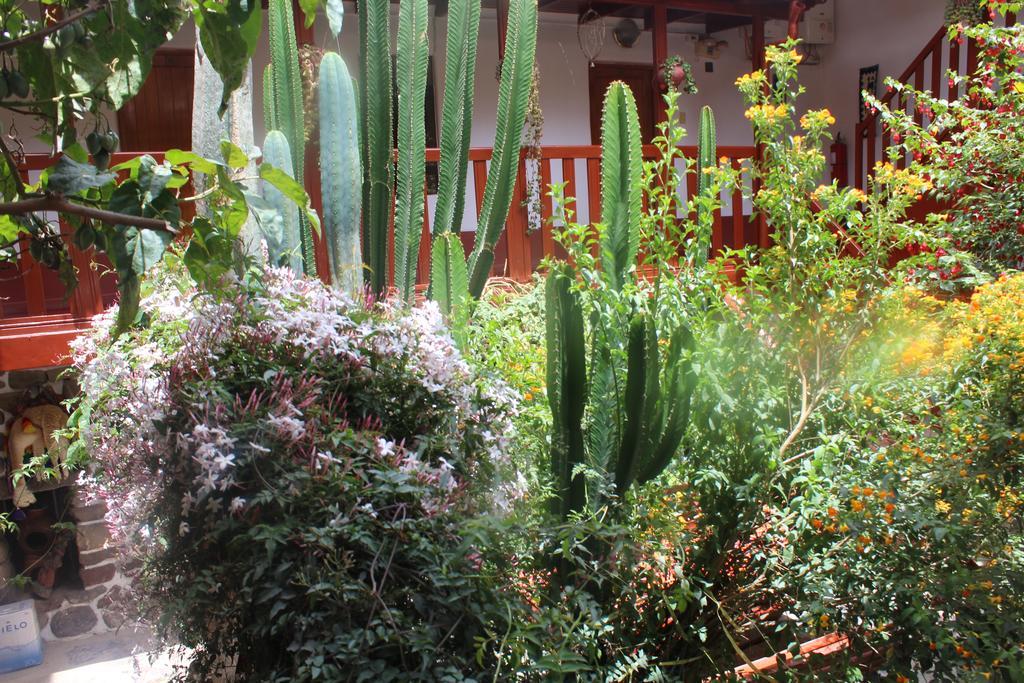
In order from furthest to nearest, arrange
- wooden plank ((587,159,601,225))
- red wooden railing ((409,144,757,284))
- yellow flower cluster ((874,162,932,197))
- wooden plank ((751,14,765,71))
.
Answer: wooden plank ((751,14,765,71)), wooden plank ((587,159,601,225)), red wooden railing ((409,144,757,284)), yellow flower cluster ((874,162,932,197))

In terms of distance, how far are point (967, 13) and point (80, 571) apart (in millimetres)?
8199

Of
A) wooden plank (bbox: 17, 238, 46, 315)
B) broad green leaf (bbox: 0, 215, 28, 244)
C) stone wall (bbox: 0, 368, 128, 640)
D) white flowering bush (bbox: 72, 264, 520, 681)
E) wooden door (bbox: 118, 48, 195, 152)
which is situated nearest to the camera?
white flowering bush (bbox: 72, 264, 520, 681)

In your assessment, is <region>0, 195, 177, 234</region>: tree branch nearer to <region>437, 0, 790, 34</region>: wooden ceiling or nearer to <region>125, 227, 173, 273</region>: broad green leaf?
<region>125, 227, 173, 273</region>: broad green leaf

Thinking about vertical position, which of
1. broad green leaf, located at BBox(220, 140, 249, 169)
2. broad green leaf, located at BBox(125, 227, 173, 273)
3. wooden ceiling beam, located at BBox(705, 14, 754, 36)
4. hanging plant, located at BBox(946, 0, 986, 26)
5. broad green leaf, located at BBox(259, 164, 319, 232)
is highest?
wooden ceiling beam, located at BBox(705, 14, 754, 36)

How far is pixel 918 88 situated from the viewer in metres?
8.00

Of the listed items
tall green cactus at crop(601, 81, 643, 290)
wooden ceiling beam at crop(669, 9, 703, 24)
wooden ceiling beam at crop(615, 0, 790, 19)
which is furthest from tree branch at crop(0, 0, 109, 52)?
wooden ceiling beam at crop(669, 9, 703, 24)

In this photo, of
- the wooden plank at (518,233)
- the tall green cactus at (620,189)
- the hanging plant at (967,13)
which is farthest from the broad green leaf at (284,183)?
the hanging plant at (967,13)

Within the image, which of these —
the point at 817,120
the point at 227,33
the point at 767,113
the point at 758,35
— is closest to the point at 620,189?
the point at 767,113

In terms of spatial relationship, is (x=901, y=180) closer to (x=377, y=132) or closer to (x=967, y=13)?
(x=377, y=132)

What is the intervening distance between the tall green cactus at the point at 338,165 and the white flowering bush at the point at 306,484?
1488mm

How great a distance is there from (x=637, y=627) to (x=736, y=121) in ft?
29.0

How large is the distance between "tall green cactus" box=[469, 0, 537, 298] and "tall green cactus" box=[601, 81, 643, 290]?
1.15 metres

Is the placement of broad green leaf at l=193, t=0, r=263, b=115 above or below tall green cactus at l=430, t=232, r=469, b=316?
above

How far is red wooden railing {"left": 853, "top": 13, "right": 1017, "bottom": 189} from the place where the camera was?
754cm
